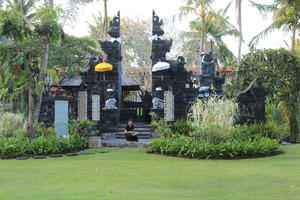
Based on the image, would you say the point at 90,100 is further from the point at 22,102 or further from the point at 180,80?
the point at 180,80

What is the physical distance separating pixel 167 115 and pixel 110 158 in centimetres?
721

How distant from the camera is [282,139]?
17.2 m

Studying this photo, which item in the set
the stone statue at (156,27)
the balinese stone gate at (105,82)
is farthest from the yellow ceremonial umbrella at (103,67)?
the stone statue at (156,27)

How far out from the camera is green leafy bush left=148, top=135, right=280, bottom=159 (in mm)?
11617

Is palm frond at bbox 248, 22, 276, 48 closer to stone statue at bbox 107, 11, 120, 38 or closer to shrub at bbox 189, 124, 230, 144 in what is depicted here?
stone statue at bbox 107, 11, 120, 38

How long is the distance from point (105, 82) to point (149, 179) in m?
12.4

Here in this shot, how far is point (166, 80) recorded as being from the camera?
19391 mm

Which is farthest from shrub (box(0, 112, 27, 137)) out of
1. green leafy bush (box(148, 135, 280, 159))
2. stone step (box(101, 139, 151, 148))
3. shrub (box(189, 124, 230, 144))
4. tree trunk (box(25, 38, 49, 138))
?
shrub (box(189, 124, 230, 144))

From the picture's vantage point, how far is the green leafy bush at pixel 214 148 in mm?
11617

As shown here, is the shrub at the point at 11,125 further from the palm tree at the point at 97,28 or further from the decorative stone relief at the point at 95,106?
the palm tree at the point at 97,28

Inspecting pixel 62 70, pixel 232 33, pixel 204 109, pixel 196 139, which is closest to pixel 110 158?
pixel 196 139

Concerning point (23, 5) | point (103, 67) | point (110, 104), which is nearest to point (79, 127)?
point (110, 104)

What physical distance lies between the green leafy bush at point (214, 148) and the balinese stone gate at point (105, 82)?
21.3 feet

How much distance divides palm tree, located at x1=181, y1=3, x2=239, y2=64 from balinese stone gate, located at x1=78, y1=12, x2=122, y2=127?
39.5ft
